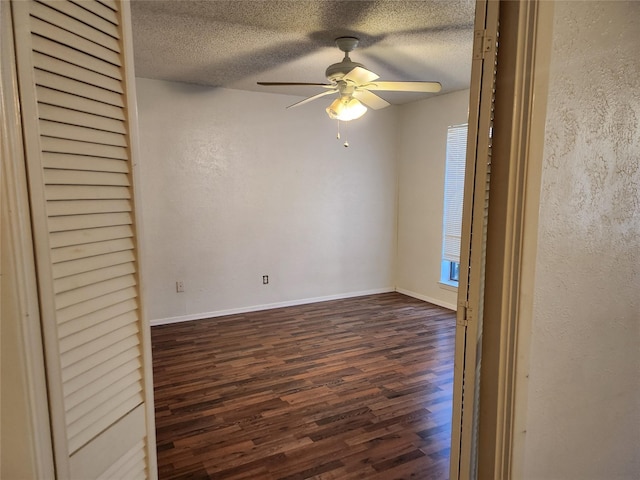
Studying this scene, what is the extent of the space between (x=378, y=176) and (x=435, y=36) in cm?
261

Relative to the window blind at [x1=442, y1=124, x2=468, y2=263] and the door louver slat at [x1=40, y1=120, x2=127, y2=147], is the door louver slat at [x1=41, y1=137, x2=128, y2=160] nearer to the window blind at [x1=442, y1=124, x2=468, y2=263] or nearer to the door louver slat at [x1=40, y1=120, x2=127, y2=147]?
the door louver slat at [x1=40, y1=120, x2=127, y2=147]

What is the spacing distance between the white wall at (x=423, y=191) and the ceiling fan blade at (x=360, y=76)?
210 centimetres

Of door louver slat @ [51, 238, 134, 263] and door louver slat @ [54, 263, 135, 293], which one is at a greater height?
door louver slat @ [51, 238, 134, 263]

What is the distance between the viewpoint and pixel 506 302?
121 centimetres

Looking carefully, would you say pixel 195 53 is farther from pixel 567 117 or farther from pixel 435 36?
pixel 567 117

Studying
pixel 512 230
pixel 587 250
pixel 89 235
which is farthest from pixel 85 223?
pixel 587 250

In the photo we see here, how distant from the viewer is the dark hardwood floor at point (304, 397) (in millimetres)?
2096

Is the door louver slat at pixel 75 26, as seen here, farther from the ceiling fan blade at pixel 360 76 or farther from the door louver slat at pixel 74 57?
the ceiling fan blade at pixel 360 76

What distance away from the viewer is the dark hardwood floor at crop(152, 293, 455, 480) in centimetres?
210

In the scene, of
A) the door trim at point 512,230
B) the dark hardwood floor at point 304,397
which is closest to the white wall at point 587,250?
the door trim at point 512,230

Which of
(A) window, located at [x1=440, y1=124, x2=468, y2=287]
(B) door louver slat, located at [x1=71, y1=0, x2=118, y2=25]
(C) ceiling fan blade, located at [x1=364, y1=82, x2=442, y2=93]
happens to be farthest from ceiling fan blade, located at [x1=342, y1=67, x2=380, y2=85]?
(A) window, located at [x1=440, y1=124, x2=468, y2=287]

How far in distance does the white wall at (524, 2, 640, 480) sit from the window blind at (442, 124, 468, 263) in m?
3.04

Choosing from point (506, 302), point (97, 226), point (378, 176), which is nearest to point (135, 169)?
point (97, 226)

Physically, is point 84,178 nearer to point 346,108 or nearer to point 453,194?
point 346,108
